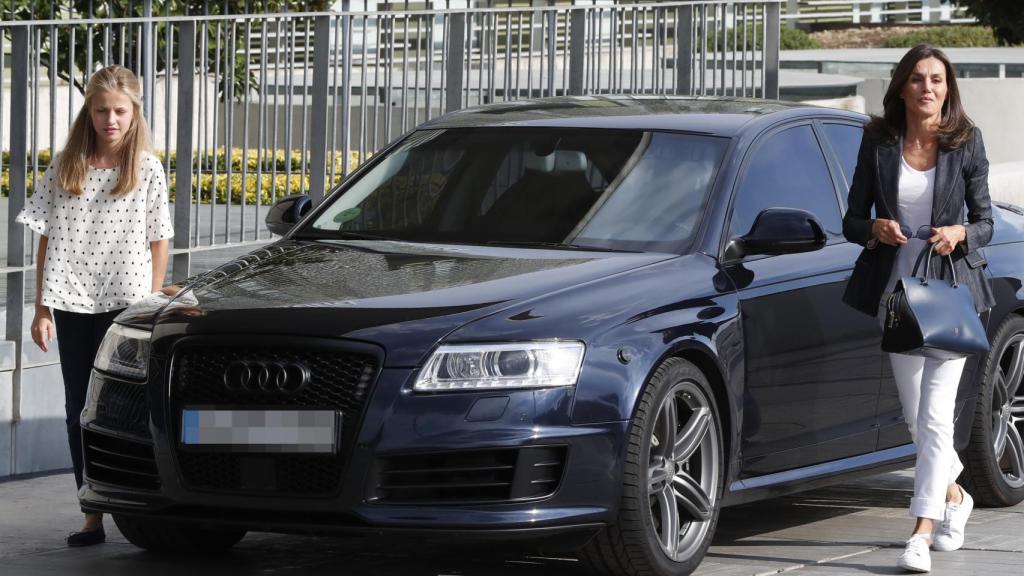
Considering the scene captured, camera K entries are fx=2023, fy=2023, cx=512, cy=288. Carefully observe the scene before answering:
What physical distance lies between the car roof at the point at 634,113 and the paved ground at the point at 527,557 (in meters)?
1.56

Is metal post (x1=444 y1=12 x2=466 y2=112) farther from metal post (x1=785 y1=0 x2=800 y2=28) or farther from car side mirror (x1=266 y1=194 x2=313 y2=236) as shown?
metal post (x1=785 y1=0 x2=800 y2=28)

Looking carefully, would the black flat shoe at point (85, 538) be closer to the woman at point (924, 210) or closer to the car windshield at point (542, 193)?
the car windshield at point (542, 193)

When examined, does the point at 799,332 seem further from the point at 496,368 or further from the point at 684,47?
the point at 684,47

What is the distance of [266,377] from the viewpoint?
604 cm

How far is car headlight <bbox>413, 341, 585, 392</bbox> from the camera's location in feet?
19.4

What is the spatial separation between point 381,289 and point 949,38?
53.4 m

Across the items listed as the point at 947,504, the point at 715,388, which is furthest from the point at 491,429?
the point at 947,504

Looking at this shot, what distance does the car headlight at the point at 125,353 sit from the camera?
21.1 feet

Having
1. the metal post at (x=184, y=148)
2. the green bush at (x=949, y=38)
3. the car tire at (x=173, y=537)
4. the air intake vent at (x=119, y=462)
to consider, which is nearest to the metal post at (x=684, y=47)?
the metal post at (x=184, y=148)

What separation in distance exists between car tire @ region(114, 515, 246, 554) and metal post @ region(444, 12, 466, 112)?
17.6 ft

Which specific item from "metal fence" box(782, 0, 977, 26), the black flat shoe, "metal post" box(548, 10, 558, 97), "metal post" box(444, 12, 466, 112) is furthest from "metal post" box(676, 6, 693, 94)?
"metal fence" box(782, 0, 977, 26)

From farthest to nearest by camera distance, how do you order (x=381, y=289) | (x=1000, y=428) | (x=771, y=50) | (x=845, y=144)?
(x=771, y=50) < (x=1000, y=428) < (x=845, y=144) < (x=381, y=289)

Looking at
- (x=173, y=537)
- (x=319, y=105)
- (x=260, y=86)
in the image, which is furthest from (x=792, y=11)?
(x=173, y=537)

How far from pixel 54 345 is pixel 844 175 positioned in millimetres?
3827
